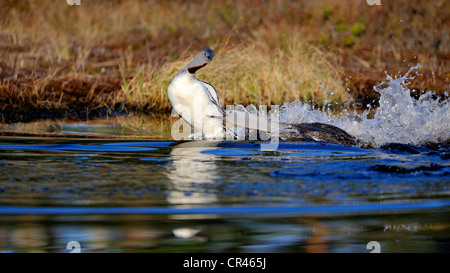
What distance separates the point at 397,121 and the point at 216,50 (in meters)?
7.62

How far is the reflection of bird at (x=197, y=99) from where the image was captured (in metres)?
8.16

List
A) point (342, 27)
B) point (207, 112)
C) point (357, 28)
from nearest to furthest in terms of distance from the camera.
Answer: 1. point (207, 112)
2. point (357, 28)
3. point (342, 27)

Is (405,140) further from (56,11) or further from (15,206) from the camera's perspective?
(56,11)

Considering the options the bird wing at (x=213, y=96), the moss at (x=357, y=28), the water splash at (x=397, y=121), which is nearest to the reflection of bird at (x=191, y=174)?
the bird wing at (x=213, y=96)

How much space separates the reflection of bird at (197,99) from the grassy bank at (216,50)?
3.38 meters

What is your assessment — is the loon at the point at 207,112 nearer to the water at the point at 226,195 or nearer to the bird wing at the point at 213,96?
the bird wing at the point at 213,96

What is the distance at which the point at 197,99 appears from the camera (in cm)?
824

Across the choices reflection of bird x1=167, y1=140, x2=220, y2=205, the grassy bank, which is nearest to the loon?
reflection of bird x1=167, y1=140, x2=220, y2=205

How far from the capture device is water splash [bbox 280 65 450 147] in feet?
27.5

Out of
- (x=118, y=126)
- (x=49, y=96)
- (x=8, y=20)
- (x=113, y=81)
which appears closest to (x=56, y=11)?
(x=8, y=20)
